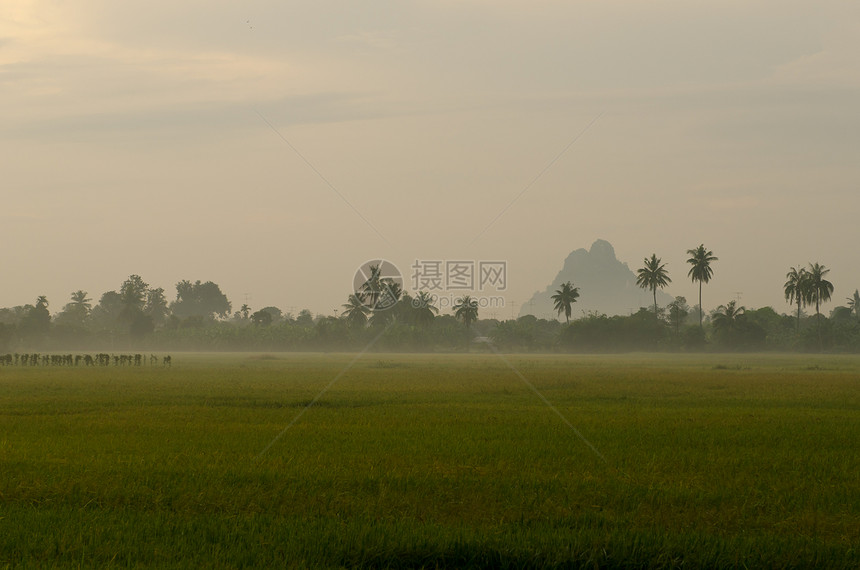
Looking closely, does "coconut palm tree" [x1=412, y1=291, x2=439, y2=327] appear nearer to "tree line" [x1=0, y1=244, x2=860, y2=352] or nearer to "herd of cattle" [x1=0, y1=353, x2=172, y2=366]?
"tree line" [x1=0, y1=244, x2=860, y2=352]

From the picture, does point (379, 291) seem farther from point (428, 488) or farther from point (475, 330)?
point (428, 488)

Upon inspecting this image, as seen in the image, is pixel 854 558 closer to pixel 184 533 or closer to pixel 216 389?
pixel 184 533

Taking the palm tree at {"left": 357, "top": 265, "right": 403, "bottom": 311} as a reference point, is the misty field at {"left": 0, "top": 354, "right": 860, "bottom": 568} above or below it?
below

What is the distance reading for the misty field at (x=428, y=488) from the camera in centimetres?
1023

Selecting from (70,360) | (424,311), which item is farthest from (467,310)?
(70,360)

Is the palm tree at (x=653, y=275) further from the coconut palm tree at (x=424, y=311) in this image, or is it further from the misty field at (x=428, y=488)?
the misty field at (x=428, y=488)

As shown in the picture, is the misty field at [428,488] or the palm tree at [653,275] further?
the palm tree at [653,275]

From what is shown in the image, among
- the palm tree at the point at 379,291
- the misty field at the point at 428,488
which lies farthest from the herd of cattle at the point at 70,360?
the palm tree at the point at 379,291

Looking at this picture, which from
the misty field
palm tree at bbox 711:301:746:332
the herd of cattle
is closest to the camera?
the misty field

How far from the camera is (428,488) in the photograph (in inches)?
545

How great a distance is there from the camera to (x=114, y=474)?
47.9ft

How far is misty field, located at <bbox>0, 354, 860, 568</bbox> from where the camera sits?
33.6 ft

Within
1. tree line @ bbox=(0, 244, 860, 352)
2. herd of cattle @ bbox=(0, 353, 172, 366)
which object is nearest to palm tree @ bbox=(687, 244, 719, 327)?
tree line @ bbox=(0, 244, 860, 352)

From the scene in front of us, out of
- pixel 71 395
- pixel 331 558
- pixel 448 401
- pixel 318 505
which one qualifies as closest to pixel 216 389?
pixel 71 395
